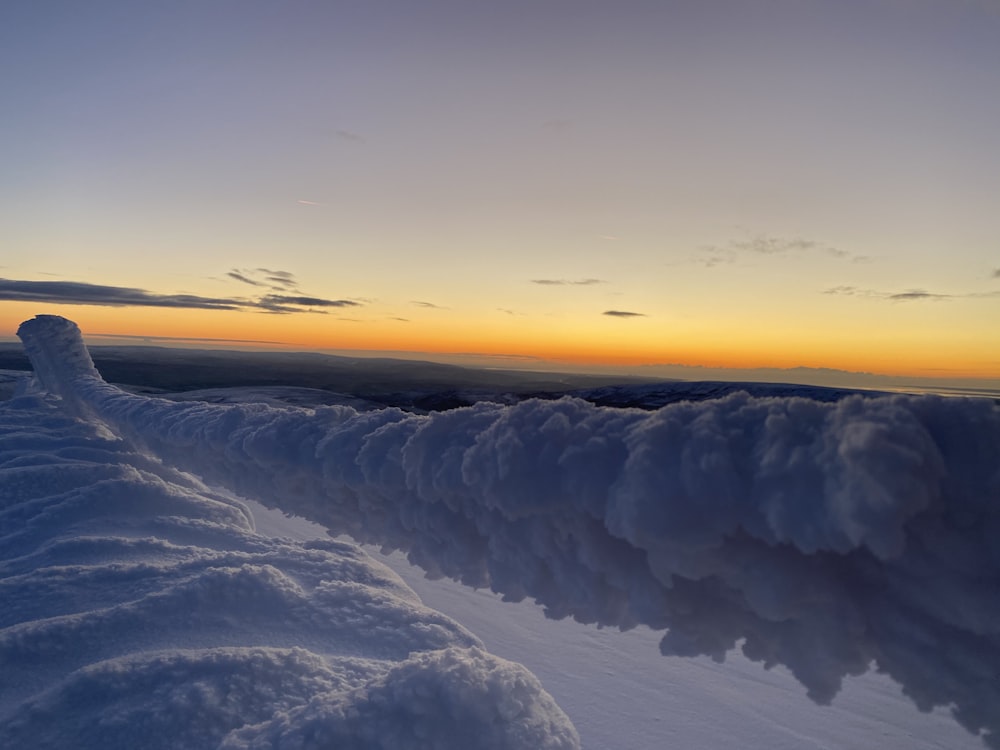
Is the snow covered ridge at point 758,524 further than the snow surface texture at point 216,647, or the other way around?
the snow surface texture at point 216,647

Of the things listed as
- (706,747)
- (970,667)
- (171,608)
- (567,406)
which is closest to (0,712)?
(171,608)

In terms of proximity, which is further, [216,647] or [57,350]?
[57,350]

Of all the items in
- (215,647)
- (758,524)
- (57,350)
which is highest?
(57,350)

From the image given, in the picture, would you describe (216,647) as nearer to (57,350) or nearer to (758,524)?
(758,524)

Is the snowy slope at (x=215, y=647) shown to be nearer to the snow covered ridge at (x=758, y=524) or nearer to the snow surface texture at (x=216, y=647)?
the snow surface texture at (x=216, y=647)

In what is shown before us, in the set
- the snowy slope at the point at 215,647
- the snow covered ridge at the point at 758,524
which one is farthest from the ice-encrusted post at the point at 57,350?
the snow covered ridge at the point at 758,524

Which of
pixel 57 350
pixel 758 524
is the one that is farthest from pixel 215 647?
pixel 57 350

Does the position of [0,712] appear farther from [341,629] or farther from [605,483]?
[605,483]
